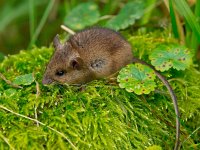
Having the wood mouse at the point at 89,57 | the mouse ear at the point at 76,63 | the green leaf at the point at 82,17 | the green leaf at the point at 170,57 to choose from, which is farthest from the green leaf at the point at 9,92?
the green leaf at the point at 82,17

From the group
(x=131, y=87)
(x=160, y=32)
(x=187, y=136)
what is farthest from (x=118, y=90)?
(x=160, y=32)

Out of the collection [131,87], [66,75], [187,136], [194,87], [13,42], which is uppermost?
[13,42]

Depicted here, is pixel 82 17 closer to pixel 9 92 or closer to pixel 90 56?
pixel 90 56

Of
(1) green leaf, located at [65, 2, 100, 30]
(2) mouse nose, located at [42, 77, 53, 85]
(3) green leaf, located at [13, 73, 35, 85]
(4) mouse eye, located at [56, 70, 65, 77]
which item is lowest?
(2) mouse nose, located at [42, 77, 53, 85]

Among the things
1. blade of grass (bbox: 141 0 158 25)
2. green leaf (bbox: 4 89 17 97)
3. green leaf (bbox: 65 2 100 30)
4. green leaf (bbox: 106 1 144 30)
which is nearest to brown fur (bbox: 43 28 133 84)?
green leaf (bbox: 4 89 17 97)

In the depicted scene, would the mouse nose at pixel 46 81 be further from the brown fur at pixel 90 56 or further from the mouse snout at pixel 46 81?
the brown fur at pixel 90 56

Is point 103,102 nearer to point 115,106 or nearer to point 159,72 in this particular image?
point 115,106

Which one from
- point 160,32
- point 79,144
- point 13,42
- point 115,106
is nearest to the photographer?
point 79,144

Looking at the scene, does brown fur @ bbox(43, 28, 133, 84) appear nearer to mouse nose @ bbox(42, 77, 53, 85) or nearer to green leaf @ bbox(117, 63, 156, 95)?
mouse nose @ bbox(42, 77, 53, 85)
